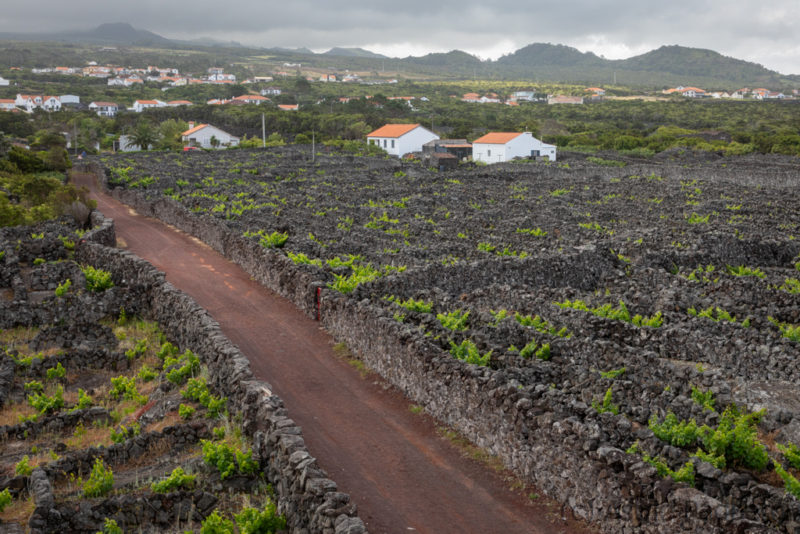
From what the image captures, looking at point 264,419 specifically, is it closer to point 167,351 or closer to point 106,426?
point 106,426

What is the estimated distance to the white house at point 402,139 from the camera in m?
88.1

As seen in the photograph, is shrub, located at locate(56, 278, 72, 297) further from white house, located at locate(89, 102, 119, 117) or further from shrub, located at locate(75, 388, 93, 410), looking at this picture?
white house, located at locate(89, 102, 119, 117)

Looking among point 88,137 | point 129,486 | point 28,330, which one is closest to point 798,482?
point 129,486

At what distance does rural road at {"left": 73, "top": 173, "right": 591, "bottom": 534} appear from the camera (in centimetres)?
1178

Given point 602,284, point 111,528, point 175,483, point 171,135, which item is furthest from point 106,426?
point 171,135

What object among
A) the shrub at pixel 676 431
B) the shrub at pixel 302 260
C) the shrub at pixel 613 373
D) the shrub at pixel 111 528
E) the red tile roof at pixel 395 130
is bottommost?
the shrub at pixel 111 528

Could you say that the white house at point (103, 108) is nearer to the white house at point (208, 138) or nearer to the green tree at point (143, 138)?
the white house at point (208, 138)

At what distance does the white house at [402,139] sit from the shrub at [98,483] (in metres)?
77.9

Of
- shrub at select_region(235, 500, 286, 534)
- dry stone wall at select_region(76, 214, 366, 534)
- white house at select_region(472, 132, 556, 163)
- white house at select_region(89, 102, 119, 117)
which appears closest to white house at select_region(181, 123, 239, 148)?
white house at select_region(472, 132, 556, 163)

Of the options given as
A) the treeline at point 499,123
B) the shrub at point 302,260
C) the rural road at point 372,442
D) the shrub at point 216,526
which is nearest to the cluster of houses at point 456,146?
the treeline at point 499,123

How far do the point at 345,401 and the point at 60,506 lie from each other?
6.98 m

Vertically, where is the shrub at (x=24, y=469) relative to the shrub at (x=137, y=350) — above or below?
above

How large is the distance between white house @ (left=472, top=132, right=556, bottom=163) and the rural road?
59.8 m

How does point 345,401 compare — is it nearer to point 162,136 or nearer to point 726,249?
point 726,249
